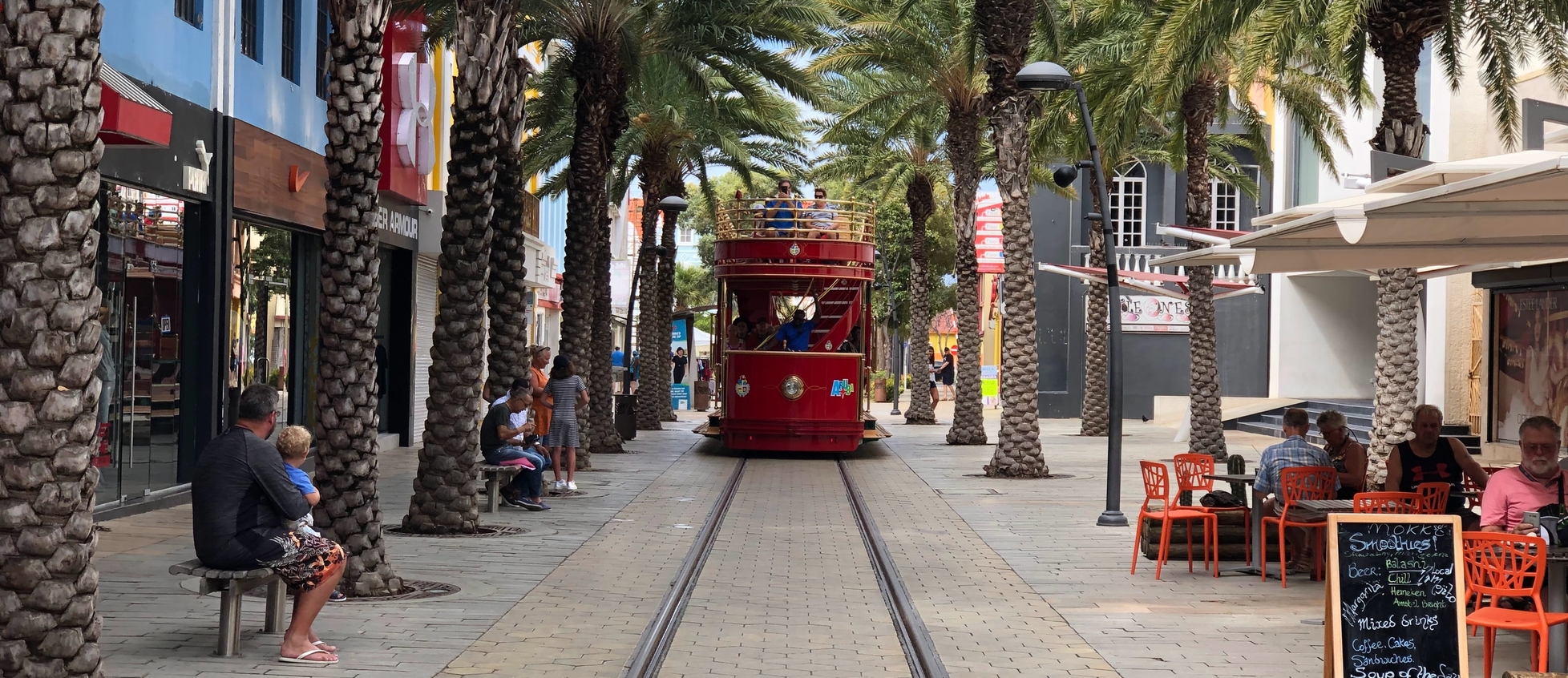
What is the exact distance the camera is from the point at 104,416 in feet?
46.2

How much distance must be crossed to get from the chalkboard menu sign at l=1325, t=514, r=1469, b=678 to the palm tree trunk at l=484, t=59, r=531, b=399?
418 inches

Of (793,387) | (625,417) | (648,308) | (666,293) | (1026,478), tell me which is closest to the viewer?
(1026,478)

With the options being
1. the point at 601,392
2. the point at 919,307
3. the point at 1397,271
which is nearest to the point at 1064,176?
the point at 1397,271

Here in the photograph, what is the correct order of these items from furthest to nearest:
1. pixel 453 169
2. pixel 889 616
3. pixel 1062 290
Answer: pixel 1062 290 < pixel 453 169 < pixel 889 616

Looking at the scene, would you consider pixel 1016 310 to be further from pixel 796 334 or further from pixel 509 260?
pixel 509 260

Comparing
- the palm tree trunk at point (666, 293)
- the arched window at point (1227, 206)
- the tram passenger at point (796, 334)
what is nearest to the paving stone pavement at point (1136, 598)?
the tram passenger at point (796, 334)

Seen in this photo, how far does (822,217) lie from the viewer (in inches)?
1008

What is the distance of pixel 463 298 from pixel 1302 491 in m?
7.18

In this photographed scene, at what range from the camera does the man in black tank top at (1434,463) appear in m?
11.1

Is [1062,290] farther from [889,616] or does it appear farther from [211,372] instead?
[889,616]

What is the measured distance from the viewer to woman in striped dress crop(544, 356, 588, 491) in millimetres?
17844

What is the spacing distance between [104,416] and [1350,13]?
12.6 meters

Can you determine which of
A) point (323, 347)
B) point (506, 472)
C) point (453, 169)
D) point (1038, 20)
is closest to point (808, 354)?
point (1038, 20)

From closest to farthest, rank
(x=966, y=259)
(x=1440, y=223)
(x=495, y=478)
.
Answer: (x=1440, y=223) → (x=495, y=478) → (x=966, y=259)
